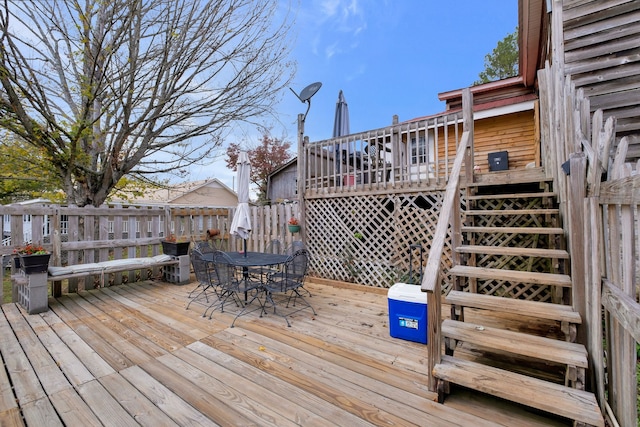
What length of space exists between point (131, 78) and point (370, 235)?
5219mm

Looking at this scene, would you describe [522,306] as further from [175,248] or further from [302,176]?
[175,248]

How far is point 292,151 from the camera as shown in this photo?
893 inches

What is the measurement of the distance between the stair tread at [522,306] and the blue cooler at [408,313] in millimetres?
415

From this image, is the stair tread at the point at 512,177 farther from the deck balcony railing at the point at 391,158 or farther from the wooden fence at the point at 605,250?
the wooden fence at the point at 605,250

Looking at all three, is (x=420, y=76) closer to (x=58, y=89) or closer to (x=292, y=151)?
(x=58, y=89)

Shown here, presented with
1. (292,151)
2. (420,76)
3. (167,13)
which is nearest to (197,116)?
(167,13)

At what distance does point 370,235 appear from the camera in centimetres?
535

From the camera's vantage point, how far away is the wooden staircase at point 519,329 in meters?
1.82

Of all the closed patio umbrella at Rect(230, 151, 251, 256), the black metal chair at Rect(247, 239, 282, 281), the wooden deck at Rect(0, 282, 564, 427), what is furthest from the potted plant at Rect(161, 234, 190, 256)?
the wooden deck at Rect(0, 282, 564, 427)

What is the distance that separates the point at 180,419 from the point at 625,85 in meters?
5.87

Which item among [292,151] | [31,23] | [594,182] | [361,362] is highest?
[292,151]

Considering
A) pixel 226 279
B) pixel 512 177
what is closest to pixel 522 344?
pixel 512 177

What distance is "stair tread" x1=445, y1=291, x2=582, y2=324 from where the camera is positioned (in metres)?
2.11

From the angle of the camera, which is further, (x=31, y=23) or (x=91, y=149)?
(x=91, y=149)
